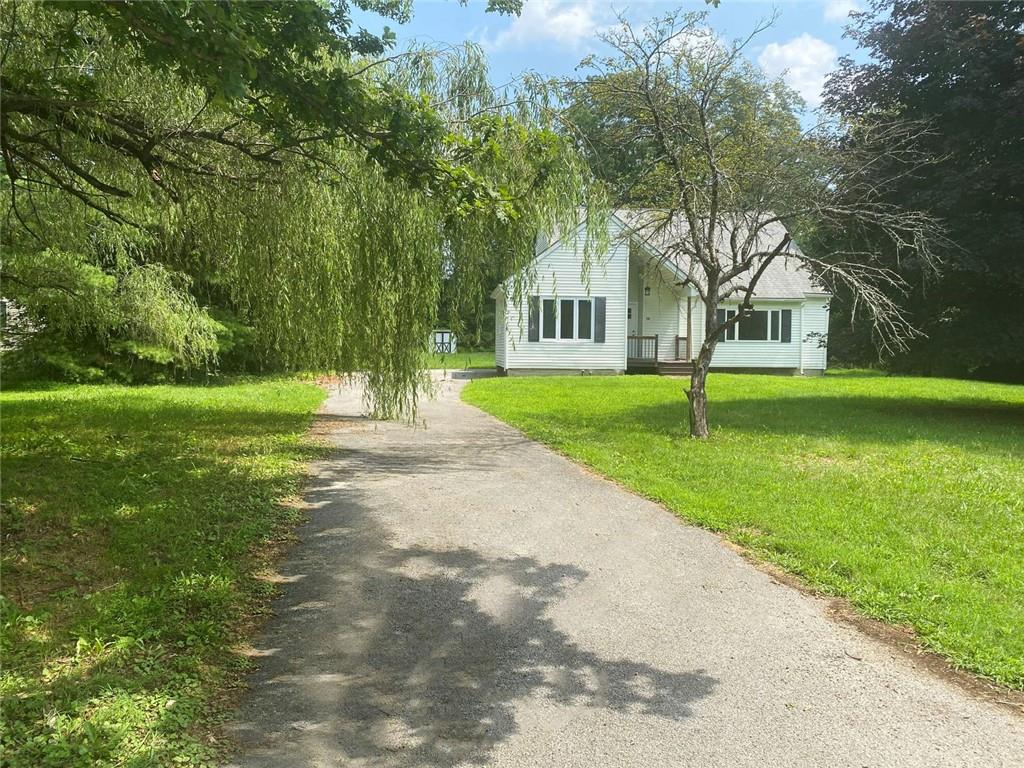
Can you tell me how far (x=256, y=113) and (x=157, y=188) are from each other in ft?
10.6

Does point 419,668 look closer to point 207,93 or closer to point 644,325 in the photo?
point 207,93

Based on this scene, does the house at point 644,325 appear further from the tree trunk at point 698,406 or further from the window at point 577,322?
the tree trunk at point 698,406

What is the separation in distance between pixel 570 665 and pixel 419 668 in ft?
2.51

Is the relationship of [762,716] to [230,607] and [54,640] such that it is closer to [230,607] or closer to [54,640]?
[230,607]

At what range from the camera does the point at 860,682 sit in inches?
137

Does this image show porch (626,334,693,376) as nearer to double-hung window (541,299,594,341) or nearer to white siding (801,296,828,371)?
double-hung window (541,299,594,341)

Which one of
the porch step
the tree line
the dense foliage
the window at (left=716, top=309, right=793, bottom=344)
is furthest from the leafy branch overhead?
the window at (left=716, top=309, right=793, bottom=344)

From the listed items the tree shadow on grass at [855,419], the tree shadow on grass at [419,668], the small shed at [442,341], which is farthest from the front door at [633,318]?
the tree shadow on grass at [419,668]

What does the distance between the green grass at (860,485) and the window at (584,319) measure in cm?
673

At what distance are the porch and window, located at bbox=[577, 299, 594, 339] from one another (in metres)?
1.93

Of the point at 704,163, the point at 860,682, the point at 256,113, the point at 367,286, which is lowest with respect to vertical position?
the point at 860,682

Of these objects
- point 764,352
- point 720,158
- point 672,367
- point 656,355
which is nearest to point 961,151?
point 720,158

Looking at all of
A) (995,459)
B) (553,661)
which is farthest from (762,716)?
(995,459)

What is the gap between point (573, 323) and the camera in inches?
914
